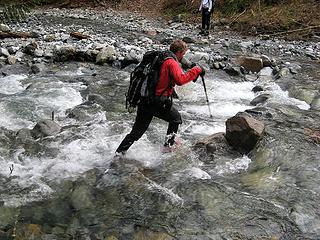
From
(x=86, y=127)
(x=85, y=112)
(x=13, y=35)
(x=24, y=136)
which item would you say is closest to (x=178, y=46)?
(x=86, y=127)

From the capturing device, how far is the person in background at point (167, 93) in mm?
6102

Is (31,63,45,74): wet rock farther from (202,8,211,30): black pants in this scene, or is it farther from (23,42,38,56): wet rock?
(202,8,211,30): black pants

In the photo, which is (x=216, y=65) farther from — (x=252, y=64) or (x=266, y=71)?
(x=266, y=71)

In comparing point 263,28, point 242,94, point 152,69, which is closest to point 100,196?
point 152,69

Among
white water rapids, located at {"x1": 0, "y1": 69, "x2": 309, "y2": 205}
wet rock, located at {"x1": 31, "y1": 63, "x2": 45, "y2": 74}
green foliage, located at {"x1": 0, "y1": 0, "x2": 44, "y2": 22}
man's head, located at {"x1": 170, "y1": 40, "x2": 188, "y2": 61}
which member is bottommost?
white water rapids, located at {"x1": 0, "y1": 69, "x2": 309, "y2": 205}

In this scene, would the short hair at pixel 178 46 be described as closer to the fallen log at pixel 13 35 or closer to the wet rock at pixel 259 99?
the wet rock at pixel 259 99

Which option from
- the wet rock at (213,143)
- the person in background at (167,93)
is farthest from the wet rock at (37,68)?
the wet rock at (213,143)

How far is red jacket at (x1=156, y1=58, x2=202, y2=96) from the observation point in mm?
6059

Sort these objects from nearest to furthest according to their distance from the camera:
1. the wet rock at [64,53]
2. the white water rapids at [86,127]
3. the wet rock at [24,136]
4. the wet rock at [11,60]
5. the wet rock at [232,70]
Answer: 1. the white water rapids at [86,127]
2. the wet rock at [24,136]
3. the wet rock at [232,70]
4. the wet rock at [11,60]
5. the wet rock at [64,53]

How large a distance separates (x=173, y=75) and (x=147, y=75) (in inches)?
15.6

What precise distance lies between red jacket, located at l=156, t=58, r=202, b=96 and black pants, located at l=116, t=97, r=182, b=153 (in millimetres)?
277

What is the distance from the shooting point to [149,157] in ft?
24.2

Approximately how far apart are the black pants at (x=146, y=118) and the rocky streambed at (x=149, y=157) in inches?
17.2

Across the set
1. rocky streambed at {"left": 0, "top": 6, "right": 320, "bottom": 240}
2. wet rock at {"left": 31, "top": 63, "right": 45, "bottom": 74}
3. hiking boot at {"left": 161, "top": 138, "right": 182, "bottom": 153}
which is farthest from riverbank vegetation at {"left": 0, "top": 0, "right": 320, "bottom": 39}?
hiking boot at {"left": 161, "top": 138, "right": 182, "bottom": 153}
